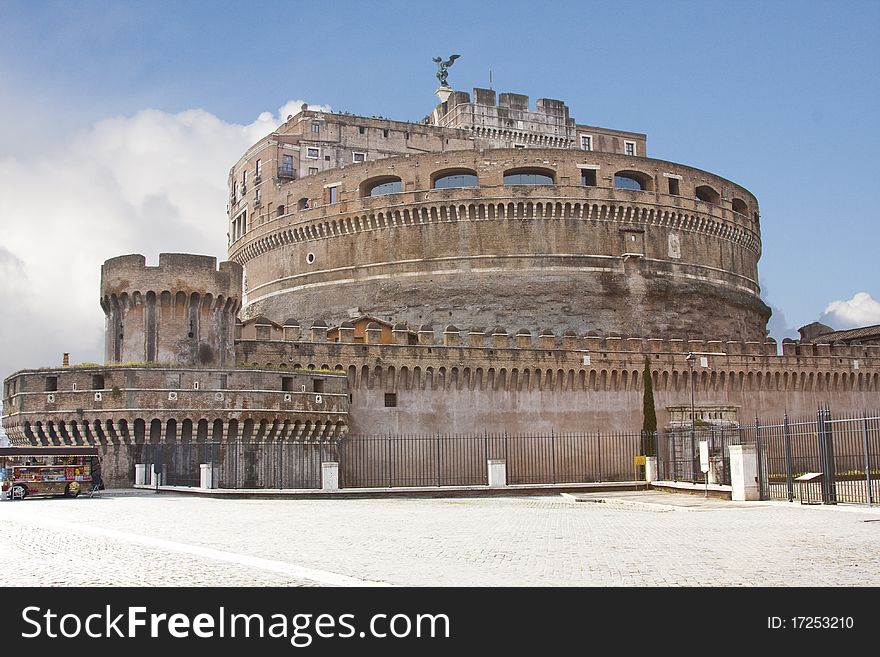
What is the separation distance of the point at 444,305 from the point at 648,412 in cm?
1187

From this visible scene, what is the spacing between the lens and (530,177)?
160ft

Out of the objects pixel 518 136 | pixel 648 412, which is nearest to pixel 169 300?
pixel 648 412

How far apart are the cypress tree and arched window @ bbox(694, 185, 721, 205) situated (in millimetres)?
15732

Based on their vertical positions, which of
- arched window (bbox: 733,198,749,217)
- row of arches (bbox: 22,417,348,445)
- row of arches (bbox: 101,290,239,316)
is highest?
arched window (bbox: 733,198,749,217)

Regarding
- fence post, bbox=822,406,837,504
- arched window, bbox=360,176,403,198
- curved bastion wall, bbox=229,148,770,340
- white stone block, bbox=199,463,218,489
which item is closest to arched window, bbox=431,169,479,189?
curved bastion wall, bbox=229,148,770,340

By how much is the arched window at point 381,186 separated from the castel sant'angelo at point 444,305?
113 millimetres

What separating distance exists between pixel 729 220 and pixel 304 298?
75.0 feet

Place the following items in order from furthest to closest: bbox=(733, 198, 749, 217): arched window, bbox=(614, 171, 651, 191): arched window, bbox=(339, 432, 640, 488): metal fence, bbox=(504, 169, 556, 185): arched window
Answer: bbox=(733, 198, 749, 217): arched window
bbox=(614, 171, 651, 191): arched window
bbox=(504, 169, 556, 185): arched window
bbox=(339, 432, 640, 488): metal fence

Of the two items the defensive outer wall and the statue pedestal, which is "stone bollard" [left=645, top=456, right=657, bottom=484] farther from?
the statue pedestal

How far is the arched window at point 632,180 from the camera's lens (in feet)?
163

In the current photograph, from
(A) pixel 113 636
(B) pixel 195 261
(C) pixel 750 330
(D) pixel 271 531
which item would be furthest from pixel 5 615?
(C) pixel 750 330

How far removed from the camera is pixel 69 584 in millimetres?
8828

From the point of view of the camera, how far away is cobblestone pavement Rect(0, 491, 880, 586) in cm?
919

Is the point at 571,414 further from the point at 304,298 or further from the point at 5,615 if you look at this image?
the point at 5,615
